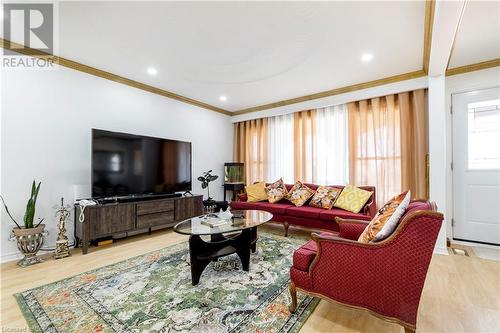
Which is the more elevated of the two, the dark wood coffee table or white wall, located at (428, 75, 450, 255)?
white wall, located at (428, 75, 450, 255)

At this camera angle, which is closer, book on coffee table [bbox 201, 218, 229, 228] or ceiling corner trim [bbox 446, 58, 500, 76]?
book on coffee table [bbox 201, 218, 229, 228]

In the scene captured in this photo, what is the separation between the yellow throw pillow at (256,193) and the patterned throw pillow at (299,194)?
1.60 feet

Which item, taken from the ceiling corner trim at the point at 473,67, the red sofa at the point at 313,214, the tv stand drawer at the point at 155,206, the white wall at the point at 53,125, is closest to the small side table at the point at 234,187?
the red sofa at the point at 313,214

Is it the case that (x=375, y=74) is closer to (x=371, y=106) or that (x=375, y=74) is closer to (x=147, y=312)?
(x=371, y=106)

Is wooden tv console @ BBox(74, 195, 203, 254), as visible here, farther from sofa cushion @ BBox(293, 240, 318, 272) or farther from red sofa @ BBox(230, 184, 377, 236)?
sofa cushion @ BBox(293, 240, 318, 272)

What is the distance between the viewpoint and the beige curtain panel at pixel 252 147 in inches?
211

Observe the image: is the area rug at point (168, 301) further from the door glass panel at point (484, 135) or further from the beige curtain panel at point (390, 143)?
the door glass panel at point (484, 135)

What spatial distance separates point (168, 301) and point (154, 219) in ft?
6.56

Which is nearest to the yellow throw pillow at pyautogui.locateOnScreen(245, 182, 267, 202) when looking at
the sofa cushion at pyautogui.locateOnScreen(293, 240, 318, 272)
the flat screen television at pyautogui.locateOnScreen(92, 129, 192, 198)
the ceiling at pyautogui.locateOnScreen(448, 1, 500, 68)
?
the flat screen television at pyautogui.locateOnScreen(92, 129, 192, 198)

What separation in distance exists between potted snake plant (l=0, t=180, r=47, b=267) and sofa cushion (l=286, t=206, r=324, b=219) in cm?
326

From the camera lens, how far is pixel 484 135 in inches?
126

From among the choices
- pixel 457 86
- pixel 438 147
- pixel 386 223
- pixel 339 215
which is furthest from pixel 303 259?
pixel 457 86

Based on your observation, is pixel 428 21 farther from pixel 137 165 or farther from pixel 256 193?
pixel 137 165

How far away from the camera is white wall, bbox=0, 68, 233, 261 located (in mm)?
2727
